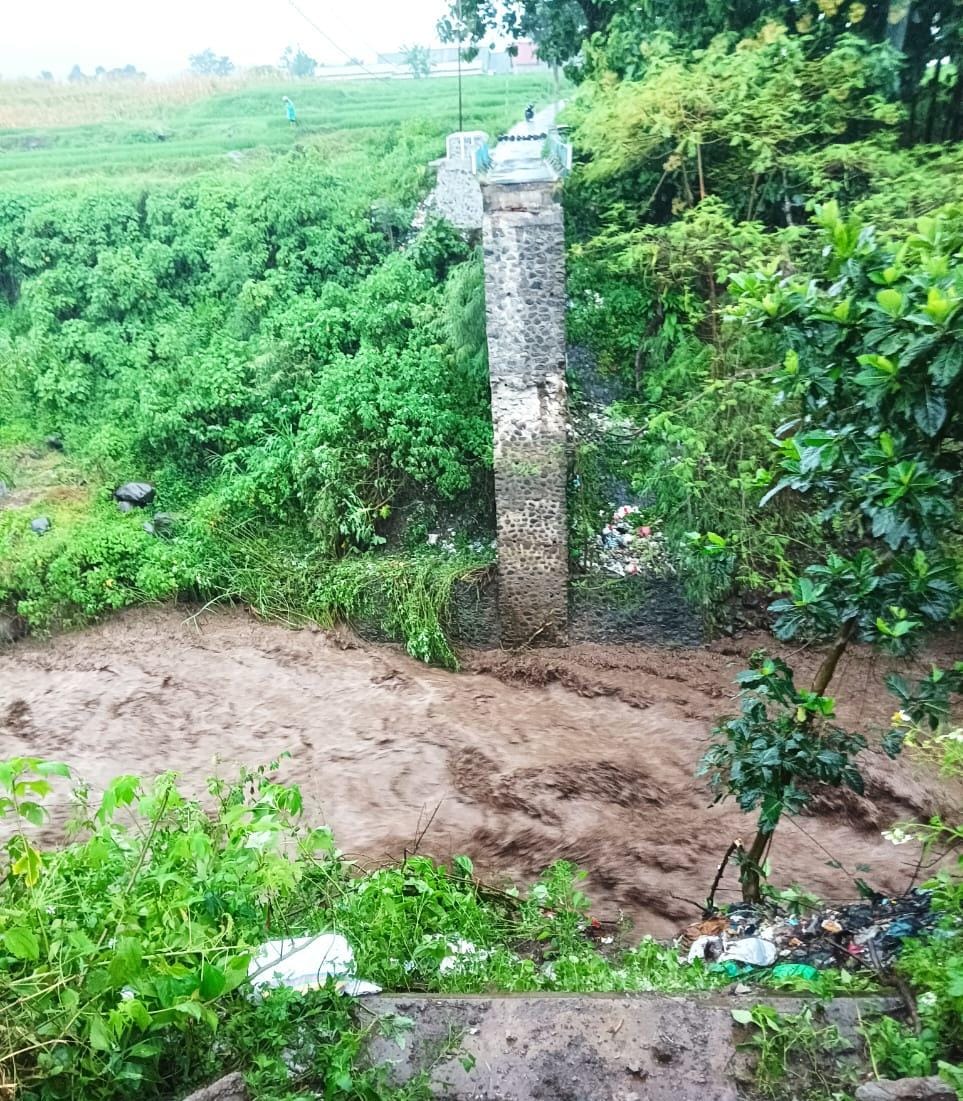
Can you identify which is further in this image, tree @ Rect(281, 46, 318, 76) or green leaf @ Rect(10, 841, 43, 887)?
tree @ Rect(281, 46, 318, 76)

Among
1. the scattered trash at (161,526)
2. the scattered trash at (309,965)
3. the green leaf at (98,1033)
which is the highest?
the green leaf at (98,1033)

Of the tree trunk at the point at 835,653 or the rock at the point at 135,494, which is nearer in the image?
the tree trunk at the point at 835,653

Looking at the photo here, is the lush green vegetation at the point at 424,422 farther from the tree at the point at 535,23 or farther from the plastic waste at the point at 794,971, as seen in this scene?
the plastic waste at the point at 794,971

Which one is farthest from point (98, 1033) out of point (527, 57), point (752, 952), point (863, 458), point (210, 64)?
point (210, 64)

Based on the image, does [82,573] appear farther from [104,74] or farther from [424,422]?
[104,74]

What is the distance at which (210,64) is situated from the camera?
376 inches

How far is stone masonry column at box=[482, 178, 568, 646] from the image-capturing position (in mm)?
5715

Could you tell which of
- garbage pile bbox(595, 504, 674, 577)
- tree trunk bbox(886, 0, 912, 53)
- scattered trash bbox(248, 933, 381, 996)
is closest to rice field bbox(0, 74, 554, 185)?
tree trunk bbox(886, 0, 912, 53)

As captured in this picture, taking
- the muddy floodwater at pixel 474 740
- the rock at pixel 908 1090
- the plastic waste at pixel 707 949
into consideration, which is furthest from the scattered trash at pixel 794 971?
the muddy floodwater at pixel 474 740

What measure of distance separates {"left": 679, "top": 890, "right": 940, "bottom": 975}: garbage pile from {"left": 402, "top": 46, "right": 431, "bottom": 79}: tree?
938 centimetres

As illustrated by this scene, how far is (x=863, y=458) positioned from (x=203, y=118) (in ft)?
35.3

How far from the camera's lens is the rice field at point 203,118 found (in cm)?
970

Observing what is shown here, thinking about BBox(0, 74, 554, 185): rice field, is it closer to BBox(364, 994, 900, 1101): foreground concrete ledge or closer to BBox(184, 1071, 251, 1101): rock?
BBox(364, 994, 900, 1101): foreground concrete ledge

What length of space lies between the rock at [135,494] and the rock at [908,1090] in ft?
24.1
